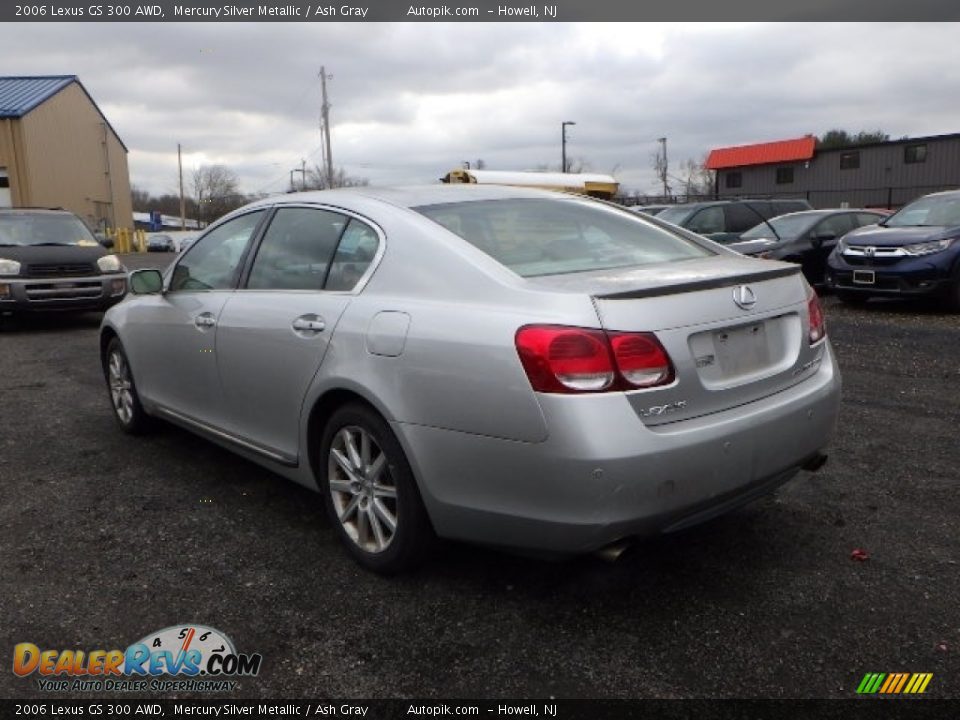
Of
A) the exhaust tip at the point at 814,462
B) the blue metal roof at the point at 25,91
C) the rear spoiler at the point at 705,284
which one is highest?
the blue metal roof at the point at 25,91

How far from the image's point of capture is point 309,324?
3.23 metres

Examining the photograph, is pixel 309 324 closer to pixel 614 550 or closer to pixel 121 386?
pixel 614 550

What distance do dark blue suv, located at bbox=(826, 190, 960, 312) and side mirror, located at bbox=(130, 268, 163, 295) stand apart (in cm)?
836

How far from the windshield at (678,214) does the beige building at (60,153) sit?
74.6ft

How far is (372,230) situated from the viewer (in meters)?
3.25

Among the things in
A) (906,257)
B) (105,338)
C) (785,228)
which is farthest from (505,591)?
(785,228)

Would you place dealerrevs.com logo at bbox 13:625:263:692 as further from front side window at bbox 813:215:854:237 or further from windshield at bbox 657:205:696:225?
windshield at bbox 657:205:696:225

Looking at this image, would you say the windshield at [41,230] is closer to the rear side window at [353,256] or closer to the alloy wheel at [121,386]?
the alloy wheel at [121,386]

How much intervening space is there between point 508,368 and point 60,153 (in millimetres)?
41834

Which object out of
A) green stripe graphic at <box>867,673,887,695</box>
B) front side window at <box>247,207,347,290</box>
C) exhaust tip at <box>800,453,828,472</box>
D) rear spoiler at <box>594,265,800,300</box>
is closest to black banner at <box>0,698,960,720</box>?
green stripe graphic at <box>867,673,887,695</box>

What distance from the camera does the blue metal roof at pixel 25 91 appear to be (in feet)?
110

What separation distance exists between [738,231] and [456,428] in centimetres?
1254

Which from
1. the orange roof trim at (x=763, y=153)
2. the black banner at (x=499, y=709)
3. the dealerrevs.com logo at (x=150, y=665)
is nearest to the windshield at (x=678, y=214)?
the black banner at (x=499, y=709)

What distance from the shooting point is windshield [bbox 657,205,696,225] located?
13812 mm
